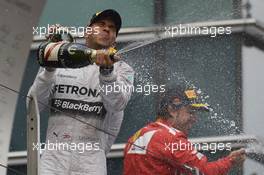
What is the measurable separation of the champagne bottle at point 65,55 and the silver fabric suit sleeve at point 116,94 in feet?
0.25

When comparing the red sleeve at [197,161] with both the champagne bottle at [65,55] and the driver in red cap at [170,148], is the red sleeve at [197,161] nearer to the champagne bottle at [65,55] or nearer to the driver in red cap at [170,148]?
the driver in red cap at [170,148]

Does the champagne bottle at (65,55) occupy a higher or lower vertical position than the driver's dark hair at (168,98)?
higher

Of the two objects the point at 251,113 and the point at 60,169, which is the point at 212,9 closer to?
the point at 251,113

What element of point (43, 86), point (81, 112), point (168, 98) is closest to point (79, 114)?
point (81, 112)

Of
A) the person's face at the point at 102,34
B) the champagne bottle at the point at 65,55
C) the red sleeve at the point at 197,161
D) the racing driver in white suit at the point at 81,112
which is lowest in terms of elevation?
the red sleeve at the point at 197,161

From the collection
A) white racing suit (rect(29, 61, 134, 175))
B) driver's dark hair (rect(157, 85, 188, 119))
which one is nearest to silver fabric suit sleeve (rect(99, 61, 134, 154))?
white racing suit (rect(29, 61, 134, 175))

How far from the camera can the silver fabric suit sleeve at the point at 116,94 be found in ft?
16.2

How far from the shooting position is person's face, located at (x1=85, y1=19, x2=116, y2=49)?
16.9ft

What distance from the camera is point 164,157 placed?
5.12 metres

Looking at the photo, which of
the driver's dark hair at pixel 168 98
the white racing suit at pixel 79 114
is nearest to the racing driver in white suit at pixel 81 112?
the white racing suit at pixel 79 114

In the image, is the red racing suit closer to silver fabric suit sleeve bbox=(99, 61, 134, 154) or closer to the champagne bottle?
silver fabric suit sleeve bbox=(99, 61, 134, 154)

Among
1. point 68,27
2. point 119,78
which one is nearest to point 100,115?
point 119,78

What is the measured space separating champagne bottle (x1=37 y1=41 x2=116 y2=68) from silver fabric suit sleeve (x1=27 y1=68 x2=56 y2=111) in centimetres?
6

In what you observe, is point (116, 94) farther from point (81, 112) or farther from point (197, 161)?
point (197, 161)
